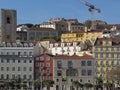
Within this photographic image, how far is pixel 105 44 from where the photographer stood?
90125mm

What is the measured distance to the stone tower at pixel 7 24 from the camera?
125 metres

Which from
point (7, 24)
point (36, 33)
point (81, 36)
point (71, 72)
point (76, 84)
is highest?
point (7, 24)

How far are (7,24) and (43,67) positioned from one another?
40793mm

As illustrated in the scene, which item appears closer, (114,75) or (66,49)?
(114,75)

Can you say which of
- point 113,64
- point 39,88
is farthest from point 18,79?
point 113,64

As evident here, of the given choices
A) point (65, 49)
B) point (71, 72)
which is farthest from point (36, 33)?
point (71, 72)

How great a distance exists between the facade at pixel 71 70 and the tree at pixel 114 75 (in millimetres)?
4463

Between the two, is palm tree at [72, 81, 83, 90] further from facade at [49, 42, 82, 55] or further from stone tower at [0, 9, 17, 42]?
stone tower at [0, 9, 17, 42]

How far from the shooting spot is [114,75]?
269ft

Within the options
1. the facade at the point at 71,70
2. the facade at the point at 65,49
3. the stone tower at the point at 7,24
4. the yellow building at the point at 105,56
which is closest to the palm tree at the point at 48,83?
the facade at the point at 71,70

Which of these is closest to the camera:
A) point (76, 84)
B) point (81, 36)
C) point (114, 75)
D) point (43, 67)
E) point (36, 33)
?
point (114, 75)

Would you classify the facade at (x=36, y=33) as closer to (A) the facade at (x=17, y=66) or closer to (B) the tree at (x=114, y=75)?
(A) the facade at (x=17, y=66)

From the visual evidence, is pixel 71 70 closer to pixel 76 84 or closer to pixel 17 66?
pixel 76 84

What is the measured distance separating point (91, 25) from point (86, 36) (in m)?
40.8
